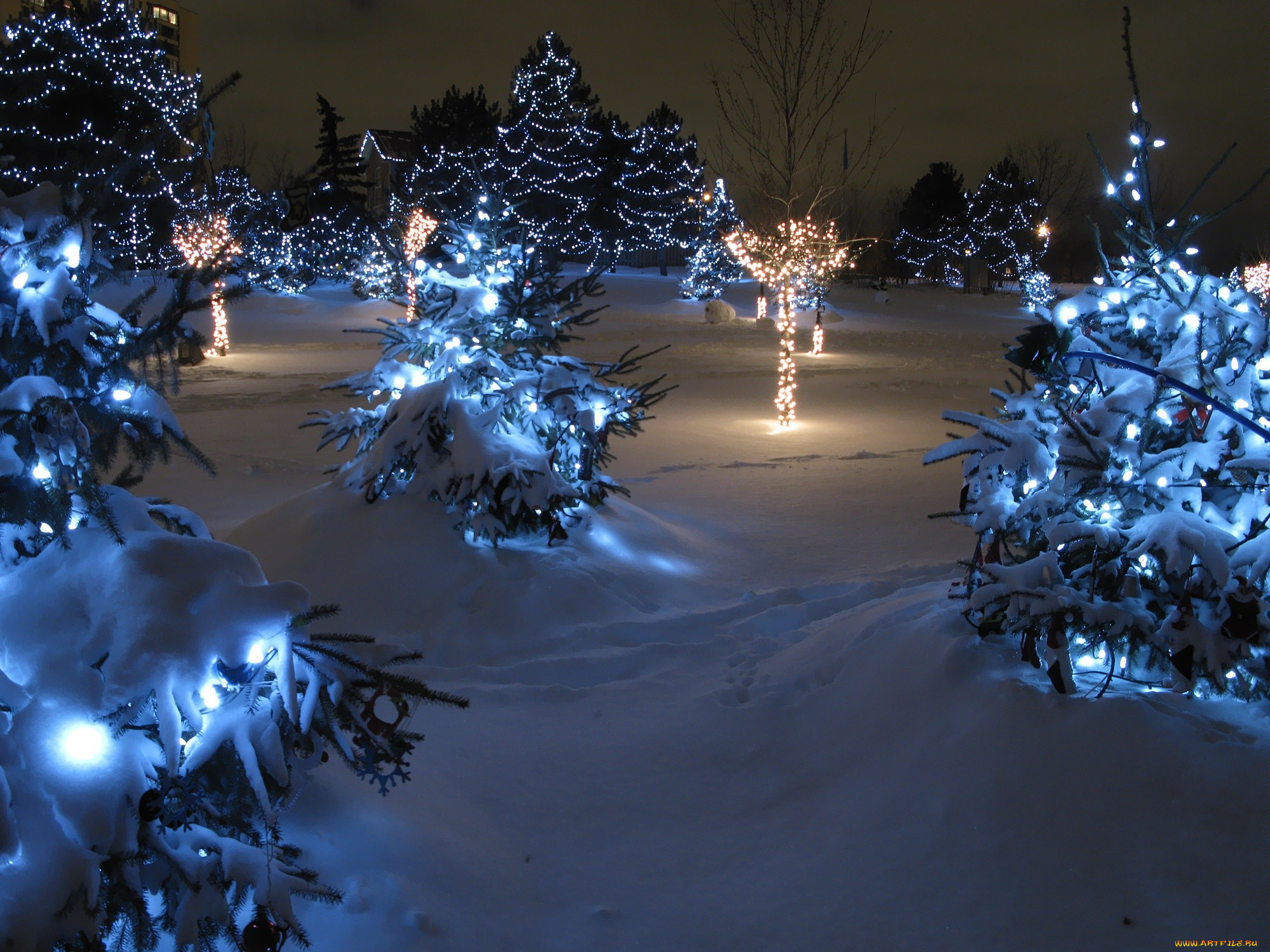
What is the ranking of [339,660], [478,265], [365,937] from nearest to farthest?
1. [339,660]
2. [365,937]
3. [478,265]

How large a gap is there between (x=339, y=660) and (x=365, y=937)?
0.87 m

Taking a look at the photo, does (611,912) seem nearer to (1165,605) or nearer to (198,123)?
(1165,605)

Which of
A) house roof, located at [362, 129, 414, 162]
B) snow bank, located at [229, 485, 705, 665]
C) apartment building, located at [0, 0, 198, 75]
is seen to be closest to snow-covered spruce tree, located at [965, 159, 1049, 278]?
house roof, located at [362, 129, 414, 162]

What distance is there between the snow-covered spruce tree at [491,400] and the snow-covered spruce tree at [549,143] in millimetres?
32903

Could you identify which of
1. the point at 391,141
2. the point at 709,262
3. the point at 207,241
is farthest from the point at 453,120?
the point at 207,241

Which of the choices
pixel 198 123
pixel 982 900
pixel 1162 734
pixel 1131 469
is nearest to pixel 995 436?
pixel 1131 469

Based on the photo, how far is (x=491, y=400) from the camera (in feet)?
21.8

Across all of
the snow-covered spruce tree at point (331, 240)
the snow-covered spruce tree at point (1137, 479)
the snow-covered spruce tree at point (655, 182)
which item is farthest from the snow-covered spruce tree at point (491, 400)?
the snow-covered spruce tree at point (655, 182)

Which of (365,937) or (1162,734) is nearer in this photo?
(365,937)

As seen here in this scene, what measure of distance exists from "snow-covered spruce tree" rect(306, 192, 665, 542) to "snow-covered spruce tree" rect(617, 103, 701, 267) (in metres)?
38.7

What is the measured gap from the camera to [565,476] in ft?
22.6

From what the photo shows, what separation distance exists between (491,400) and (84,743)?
473 centimetres

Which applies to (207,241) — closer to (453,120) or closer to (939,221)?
(453,120)

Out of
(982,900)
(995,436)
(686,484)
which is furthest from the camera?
(686,484)
